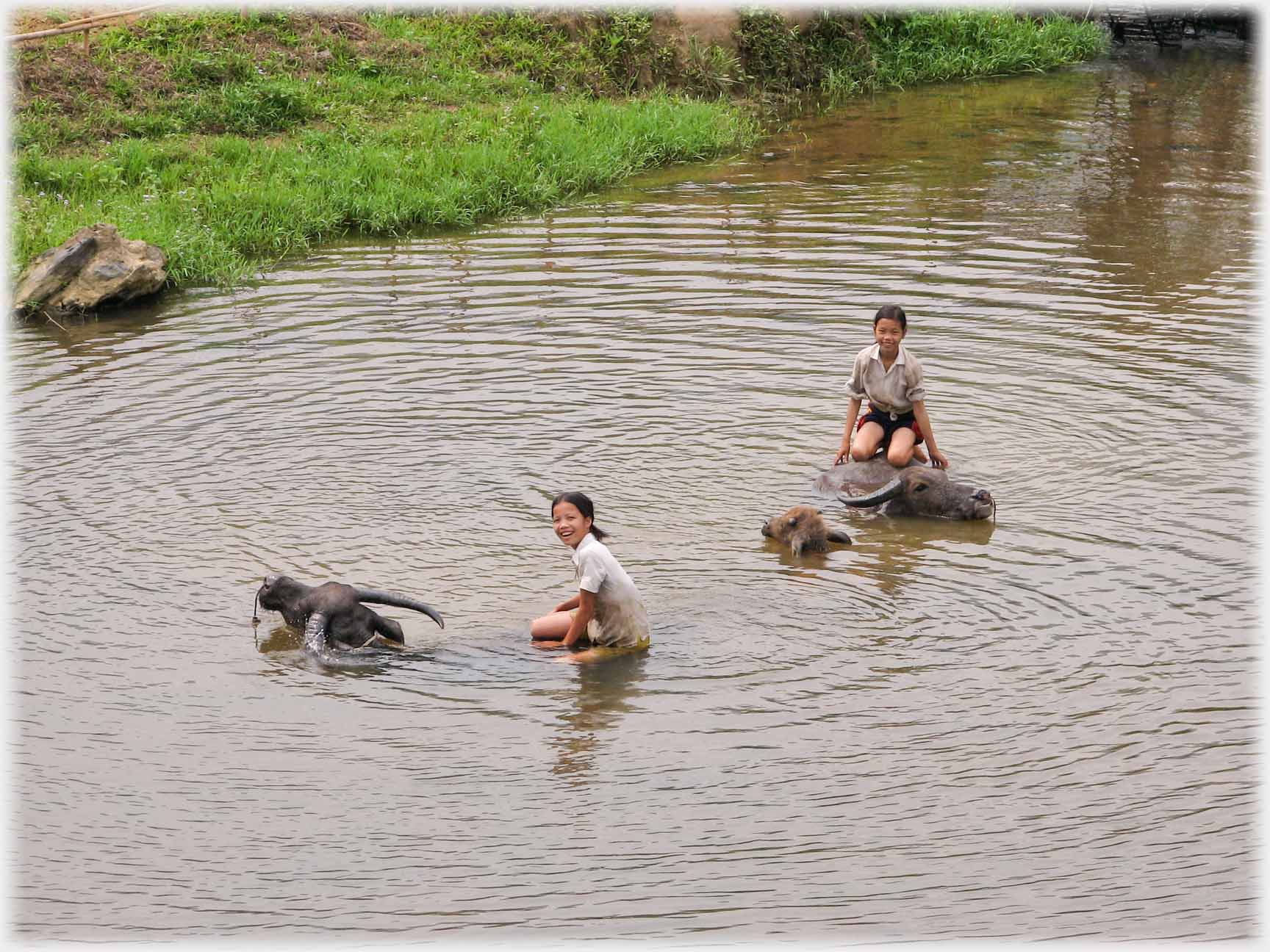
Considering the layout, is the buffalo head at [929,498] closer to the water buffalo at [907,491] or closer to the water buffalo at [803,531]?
the water buffalo at [907,491]

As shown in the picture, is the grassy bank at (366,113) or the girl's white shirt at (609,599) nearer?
the girl's white shirt at (609,599)

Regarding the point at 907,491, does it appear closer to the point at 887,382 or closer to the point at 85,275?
the point at 887,382

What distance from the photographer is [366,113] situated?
54.3ft

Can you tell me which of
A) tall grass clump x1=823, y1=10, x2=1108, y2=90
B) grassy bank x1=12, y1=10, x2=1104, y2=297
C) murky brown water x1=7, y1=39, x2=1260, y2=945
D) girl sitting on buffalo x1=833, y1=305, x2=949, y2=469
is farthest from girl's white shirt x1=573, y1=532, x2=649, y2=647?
tall grass clump x1=823, y1=10, x2=1108, y2=90

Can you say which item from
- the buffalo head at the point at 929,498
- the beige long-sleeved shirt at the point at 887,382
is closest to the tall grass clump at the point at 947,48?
the beige long-sleeved shirt at the point at 887,382

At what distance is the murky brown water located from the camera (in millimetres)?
5383

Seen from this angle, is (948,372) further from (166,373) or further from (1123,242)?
(166,373)

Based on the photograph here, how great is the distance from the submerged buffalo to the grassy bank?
636 centimetres

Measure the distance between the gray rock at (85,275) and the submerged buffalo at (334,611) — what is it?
19.1 ft

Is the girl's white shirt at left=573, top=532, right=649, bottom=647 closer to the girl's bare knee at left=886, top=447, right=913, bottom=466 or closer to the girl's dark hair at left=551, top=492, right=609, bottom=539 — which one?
the girl's dark hair at left=551, top=492, right=609, bottom=539

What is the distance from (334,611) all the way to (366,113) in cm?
1069

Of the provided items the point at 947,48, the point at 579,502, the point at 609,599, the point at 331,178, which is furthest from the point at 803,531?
the point at 947,48

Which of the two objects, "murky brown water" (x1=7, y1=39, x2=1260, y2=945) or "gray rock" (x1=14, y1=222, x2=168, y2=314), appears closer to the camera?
"murky brown water" (x1=7, y1=39, x2=1260, y2=945)

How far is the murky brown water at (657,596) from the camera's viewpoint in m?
5.38
